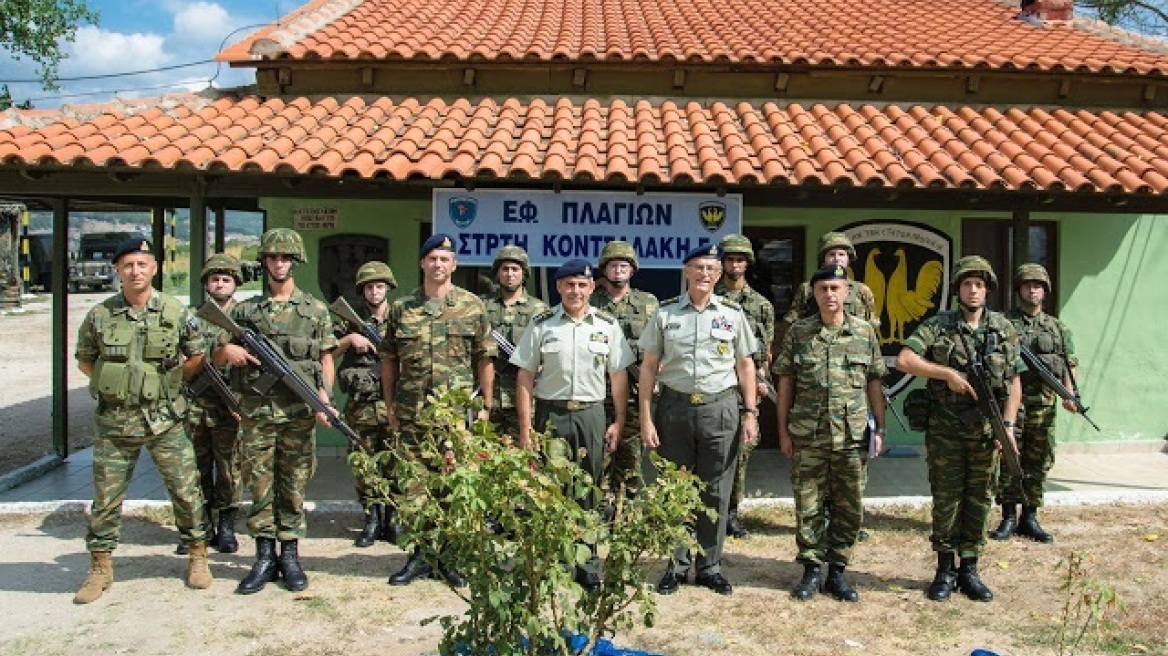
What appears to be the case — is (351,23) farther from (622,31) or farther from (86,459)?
(86,459)

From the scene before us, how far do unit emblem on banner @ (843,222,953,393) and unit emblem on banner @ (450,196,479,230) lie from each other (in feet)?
12.1

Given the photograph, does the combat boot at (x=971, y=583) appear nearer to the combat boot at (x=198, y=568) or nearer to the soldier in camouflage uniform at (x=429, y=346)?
the soldier in camouflage uniform at (x=429, y=346)

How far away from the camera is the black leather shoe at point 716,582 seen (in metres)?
5.17

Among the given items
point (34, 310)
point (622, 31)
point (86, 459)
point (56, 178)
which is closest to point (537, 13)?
point (622, 31)

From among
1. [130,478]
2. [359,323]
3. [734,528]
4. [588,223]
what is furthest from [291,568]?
[588,223]

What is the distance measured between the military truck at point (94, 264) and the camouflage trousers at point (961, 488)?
108 feet

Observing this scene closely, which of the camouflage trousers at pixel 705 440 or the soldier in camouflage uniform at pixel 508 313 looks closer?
the camouflage trousers at pixel 705 440

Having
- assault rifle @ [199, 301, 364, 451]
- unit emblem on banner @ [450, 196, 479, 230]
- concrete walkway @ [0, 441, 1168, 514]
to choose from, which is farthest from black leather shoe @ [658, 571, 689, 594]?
unit emblem on banner @ [450, 196, 479, 230]

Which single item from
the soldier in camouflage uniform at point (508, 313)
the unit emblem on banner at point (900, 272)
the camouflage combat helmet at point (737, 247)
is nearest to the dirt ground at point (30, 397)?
the soldier in camouflage uniform at point (508, 313)

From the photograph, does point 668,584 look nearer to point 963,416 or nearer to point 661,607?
point 661,607

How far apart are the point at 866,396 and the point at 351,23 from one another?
293 inches

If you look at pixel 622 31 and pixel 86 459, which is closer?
pixel 86 459

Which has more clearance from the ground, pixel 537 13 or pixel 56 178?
pixel 537 13

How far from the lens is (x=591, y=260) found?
766 cm
